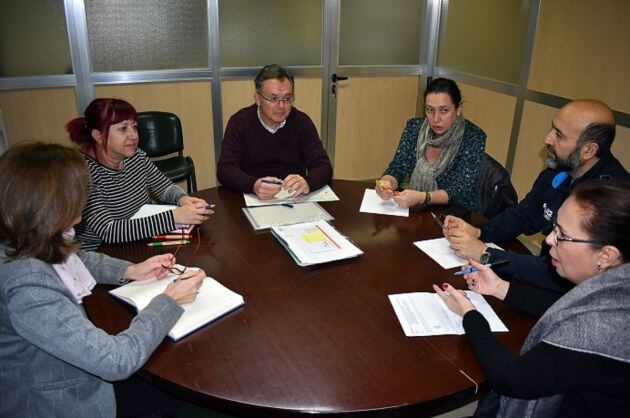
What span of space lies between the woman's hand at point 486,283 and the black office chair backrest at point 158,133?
2622mm

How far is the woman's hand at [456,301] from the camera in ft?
4.44

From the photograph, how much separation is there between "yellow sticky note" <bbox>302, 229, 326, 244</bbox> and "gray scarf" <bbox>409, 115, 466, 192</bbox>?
0.89 metres

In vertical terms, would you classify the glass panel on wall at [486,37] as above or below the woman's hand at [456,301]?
above

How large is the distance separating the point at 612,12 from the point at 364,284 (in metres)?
2.72

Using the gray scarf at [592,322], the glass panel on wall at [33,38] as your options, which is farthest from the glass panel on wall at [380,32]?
the gray scarf at [592,322]

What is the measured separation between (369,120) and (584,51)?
6.64 ft

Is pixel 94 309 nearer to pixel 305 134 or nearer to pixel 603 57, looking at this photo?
pixel 305 134

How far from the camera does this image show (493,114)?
4.20m

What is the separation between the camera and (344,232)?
191cm

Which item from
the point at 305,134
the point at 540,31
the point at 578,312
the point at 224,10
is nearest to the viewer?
the point at 578,312

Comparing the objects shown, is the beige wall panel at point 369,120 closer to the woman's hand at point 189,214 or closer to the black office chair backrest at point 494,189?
the black office chair backrest at point 494,189

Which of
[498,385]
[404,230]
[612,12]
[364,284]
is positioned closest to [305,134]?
[404,230]

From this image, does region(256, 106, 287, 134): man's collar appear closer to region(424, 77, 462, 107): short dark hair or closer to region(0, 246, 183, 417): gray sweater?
region(424, 77, 462, 107): short dark hair

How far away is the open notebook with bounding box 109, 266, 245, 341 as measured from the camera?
4.28 ft
